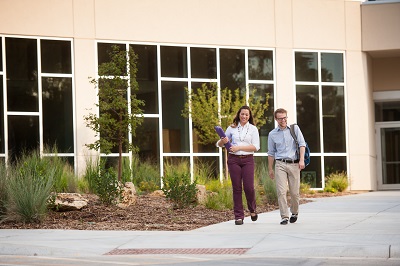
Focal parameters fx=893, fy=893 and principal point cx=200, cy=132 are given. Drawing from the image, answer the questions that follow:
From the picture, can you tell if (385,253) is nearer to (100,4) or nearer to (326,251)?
(326,251)

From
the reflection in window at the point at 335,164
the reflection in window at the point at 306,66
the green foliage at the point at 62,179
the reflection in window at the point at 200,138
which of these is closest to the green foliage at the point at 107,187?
the green foliage at the point at 62,179

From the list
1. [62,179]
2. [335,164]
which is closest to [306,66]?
[335,164]

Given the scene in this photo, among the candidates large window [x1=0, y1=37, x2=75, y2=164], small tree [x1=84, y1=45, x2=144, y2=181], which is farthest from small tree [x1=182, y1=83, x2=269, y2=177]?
large window [x1=0, y1=37, x2=75, y2=164]

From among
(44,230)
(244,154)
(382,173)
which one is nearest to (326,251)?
(244,154)

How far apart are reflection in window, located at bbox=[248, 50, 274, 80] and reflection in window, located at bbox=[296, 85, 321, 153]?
119 cm

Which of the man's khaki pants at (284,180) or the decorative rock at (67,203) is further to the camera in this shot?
the decorative rock at (67,203)

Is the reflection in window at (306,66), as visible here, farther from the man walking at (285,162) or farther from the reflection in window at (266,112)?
the man walking at (285,162)

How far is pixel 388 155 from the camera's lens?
3297 centimetres

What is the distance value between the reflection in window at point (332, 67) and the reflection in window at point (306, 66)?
0.29 metres

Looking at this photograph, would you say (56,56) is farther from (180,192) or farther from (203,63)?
(180,192)

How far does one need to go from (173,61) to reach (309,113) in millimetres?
5137

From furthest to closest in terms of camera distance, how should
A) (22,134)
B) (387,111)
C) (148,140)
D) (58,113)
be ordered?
(387,111), (148,140), (58,113), (22,134)

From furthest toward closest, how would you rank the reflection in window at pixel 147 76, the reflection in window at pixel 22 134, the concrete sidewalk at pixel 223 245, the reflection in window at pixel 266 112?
Result: the reflection in window at pixel 266 112 < the reflection in window at pixel 147 76 < the reflection in window at pixel 22 134 < the concrete sidewalk at pixel 223 245

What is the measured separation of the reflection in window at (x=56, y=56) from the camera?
2552 cm
